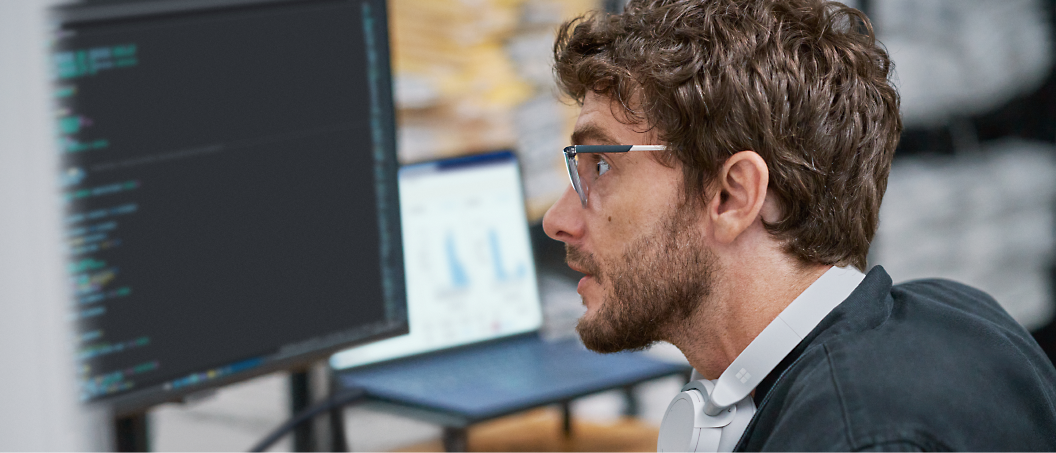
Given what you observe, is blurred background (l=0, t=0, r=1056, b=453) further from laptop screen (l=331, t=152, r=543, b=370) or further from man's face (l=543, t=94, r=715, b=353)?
man's face (l=543, t=94, r=715, b=353)

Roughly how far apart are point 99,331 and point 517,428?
930 mm

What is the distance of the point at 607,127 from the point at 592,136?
2 centimetres

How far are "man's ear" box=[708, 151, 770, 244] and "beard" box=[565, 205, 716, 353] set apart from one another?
3 centimetres

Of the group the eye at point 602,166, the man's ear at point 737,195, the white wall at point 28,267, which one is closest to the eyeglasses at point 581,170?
the eye at point 602,166

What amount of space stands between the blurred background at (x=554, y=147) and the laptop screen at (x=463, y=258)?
0.05 meters

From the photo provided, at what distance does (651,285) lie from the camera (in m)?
0.88

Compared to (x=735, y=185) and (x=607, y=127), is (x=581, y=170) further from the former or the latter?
(x=735, y=185)

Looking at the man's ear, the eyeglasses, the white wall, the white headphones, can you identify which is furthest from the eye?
the white wall

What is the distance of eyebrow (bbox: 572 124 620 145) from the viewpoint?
90 centimetres

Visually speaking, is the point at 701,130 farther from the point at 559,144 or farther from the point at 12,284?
the point at 559,144

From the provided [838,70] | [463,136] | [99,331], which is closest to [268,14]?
[99,331]

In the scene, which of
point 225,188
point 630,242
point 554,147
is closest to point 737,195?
point 630,242

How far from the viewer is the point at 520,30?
1.75 m

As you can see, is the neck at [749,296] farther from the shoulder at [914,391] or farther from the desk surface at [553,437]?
the desk surface at [553,437]
